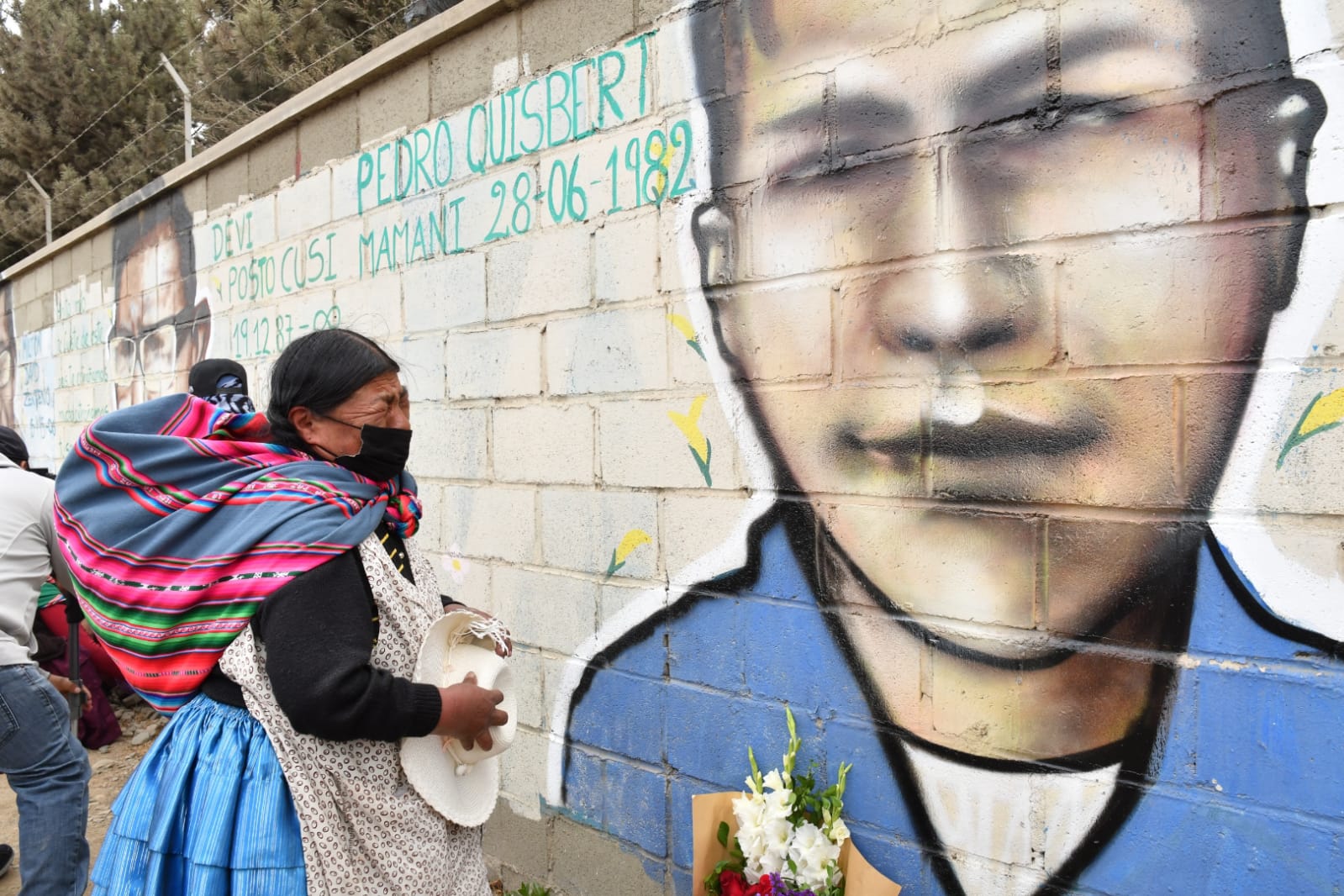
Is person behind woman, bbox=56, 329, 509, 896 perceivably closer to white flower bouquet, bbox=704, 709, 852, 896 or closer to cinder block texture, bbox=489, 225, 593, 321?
white flower bouquet, bbox=704, 709, 852, 896

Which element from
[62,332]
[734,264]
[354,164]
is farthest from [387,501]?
[62,332]

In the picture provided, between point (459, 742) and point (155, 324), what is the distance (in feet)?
16.6

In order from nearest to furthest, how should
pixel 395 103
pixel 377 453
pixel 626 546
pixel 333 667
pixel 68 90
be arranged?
pixel 333 667, pixel 377 453, pixel 626 546, pixel 395 103, pixel 68 90

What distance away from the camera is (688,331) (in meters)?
2.53

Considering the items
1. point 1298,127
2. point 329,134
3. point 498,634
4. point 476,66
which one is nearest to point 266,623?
point 498,634

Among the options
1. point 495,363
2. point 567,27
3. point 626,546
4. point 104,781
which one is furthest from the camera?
point 104,781

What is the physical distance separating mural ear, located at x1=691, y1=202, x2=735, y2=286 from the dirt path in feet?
10.3

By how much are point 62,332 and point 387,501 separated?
7109 mm

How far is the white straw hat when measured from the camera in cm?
177

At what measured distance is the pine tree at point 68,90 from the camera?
584 inches

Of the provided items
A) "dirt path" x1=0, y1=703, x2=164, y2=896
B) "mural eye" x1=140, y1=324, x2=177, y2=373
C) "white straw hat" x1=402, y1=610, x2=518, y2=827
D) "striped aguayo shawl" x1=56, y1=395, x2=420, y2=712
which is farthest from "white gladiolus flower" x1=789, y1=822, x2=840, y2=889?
"mural eye" x1=140, y1=324, x2=177, y2=373

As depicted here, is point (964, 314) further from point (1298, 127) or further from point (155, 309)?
point (155, 309)

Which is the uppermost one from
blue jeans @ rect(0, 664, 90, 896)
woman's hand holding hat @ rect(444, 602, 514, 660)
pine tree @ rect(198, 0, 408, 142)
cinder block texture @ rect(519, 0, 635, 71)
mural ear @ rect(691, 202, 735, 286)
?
pine tree @ rect(198, 0, 408, 142)

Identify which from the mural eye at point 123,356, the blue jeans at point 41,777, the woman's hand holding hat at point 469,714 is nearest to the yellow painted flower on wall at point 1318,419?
the woman's hand holding hat at point 469,714
